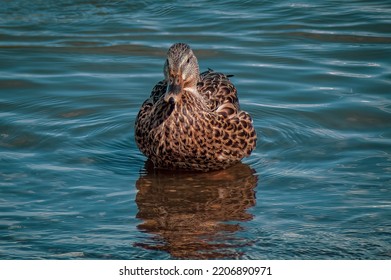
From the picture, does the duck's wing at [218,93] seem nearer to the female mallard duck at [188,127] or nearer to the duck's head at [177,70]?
the female mallard duck at [188,127]

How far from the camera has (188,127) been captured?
306 inches

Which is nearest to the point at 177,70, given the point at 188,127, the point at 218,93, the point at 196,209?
the point at 188,127

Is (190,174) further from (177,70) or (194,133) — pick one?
(177,70)

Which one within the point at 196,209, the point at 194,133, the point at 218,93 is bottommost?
the point at 196,209

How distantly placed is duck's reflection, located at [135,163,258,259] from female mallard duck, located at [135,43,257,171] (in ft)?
0.49

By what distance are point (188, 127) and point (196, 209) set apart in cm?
85

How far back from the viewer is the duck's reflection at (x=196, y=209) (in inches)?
252

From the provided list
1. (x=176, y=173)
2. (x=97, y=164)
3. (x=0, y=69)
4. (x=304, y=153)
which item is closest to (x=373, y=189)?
(x=304, y=153)

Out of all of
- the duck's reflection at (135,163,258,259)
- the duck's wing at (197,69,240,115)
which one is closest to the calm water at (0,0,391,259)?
the duck's reflection at (135,163,258,259)

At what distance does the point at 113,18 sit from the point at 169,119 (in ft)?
18.4

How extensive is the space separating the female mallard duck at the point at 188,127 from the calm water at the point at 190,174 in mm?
209

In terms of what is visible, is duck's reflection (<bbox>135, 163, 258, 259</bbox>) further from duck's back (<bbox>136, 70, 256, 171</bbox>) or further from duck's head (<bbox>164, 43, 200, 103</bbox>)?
duck's head (<bbox>164, 43, 200, 103</bbox>)

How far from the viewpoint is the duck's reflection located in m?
6.39

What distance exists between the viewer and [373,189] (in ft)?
24.4
